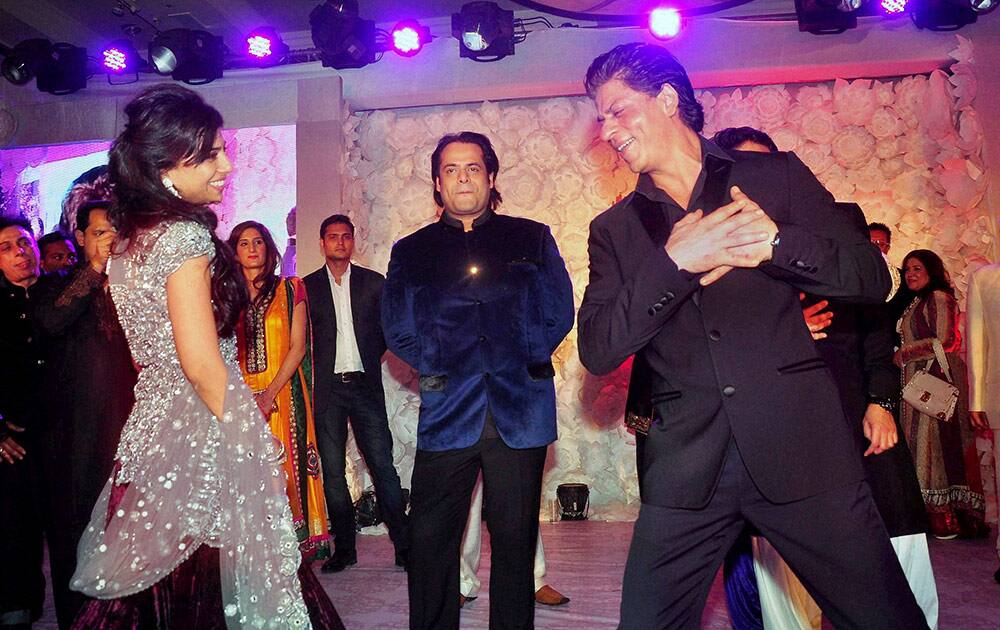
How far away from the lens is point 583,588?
13.5ft

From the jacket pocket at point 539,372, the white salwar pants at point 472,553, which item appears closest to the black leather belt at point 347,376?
the white salwar pants at point 472,553

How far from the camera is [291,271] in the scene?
6.57 m

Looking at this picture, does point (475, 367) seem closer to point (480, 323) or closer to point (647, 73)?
point (480, 323)

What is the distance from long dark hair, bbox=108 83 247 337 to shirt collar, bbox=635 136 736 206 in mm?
930

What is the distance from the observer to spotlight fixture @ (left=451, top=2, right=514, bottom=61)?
5887mm

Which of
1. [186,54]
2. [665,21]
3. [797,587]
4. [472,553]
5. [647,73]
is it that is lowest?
[472,553]

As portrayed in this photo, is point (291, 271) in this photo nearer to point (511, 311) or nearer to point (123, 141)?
point (511, 311)

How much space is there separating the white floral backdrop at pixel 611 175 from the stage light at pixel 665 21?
0.59 m

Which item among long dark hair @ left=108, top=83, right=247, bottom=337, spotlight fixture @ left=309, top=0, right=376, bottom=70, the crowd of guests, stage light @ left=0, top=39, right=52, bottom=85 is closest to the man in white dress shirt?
the crowd of guests

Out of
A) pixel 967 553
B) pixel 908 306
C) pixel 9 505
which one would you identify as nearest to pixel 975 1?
pixel 908 306

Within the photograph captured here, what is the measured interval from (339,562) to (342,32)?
11.5 ft

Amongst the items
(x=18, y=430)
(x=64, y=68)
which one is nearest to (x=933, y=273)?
(x=18, y=430)

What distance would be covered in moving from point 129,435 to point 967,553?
445cm

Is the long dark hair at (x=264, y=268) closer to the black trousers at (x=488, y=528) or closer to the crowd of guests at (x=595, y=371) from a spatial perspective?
the crowd of guests at (x=595, y=371)
